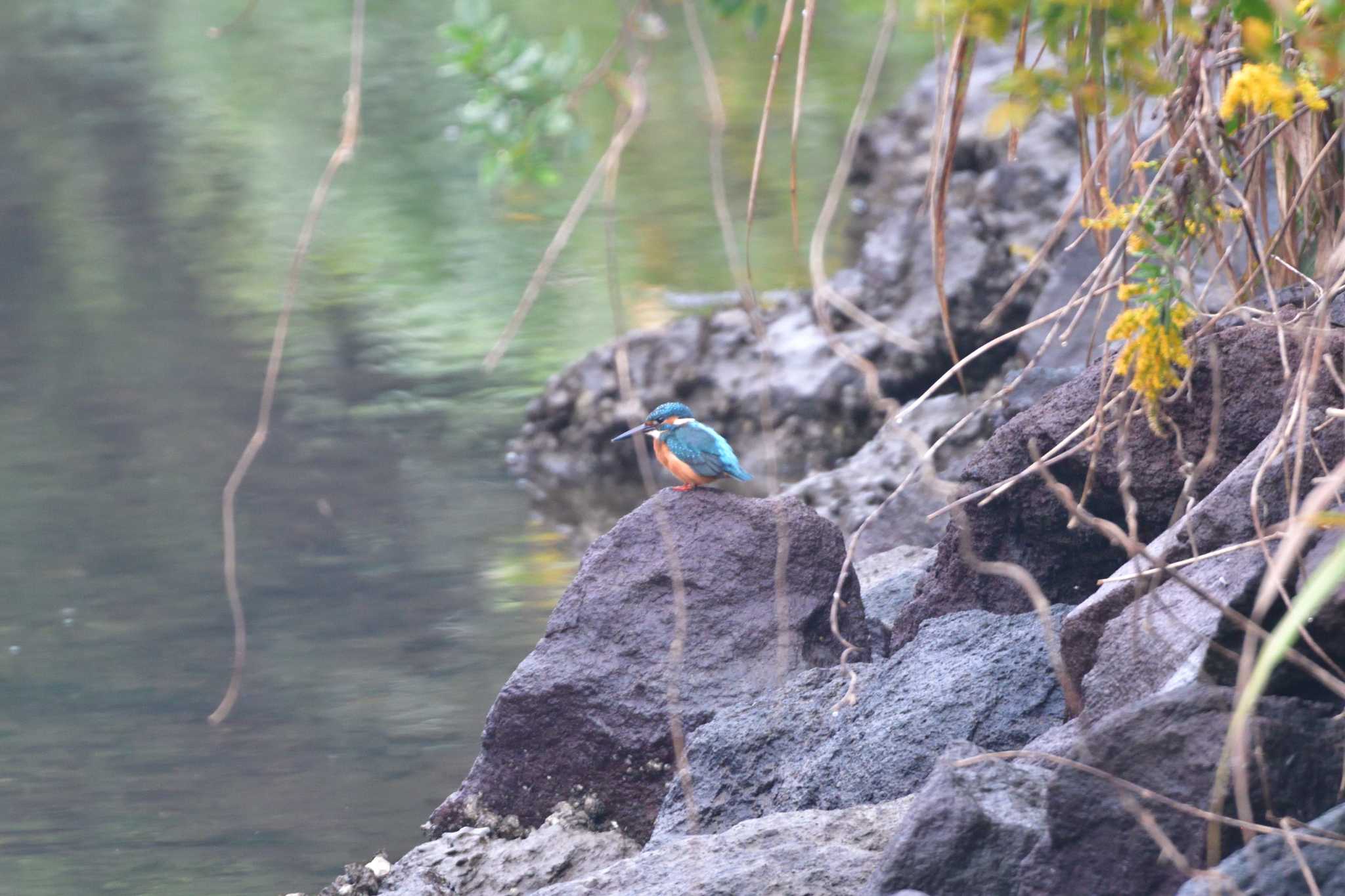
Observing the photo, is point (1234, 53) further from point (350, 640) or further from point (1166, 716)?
point (350, 640)

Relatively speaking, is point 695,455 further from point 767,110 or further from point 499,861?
point 767,110

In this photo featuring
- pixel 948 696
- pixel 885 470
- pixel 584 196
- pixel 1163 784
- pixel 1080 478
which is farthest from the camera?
pixel 885 470

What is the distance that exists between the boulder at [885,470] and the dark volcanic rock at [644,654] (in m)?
1.37

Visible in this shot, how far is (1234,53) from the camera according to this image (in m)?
2.96

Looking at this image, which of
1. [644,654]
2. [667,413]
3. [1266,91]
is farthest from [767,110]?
[667,413]

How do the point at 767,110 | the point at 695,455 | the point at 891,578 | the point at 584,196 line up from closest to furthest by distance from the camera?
the point at 584,196 → the point at 767,110 → the point at 695,455 → the point at 891,578

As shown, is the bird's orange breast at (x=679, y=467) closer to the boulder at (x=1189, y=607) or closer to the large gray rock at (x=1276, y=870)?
the boulder at (x=1189, y=607)

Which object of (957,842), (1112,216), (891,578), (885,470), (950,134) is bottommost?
(885,470)

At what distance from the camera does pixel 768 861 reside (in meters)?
2.91

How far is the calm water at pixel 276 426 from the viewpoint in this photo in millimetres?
5199

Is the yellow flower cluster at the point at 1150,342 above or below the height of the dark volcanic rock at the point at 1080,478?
above

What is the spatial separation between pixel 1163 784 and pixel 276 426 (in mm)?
6522

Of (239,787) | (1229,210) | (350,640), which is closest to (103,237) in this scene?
(350,640)

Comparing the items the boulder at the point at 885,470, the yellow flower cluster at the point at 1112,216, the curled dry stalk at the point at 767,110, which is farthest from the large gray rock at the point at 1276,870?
the boulder at the point at 885,470
